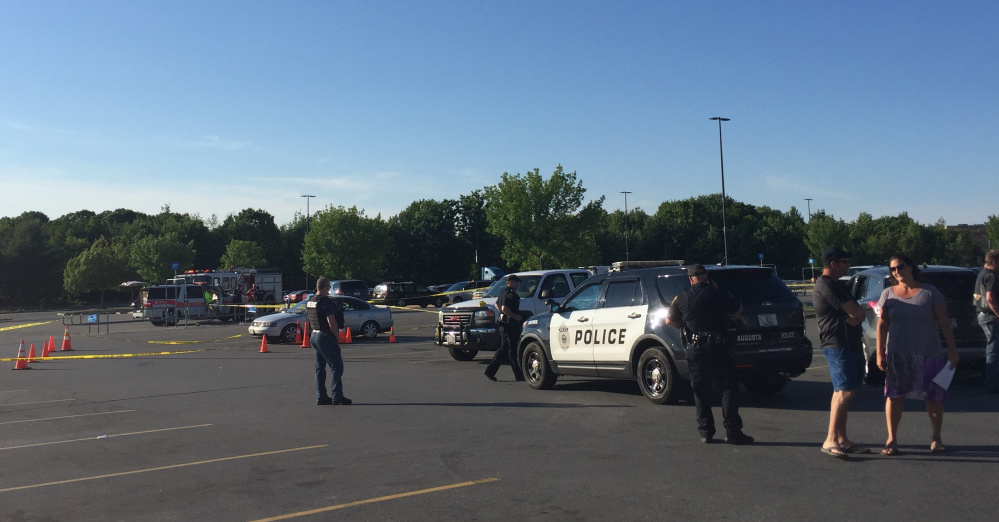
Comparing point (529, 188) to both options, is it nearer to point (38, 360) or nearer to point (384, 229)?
point (384, 229)

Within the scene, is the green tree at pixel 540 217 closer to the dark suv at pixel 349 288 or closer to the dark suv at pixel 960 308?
the dark suv at pixel 349 288

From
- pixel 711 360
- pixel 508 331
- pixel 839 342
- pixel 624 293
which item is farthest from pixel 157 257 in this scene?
pixel 839 342

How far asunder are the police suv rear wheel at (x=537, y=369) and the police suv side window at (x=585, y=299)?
0.81 meters

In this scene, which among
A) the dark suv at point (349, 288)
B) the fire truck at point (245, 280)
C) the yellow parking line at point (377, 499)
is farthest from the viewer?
the dark suv at point (349, 288)

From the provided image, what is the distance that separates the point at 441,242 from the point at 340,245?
1871 centimetres

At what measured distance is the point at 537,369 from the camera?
43.0ft

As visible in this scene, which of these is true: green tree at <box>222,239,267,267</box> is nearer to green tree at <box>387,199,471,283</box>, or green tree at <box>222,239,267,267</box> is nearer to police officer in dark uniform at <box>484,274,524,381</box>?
green tree at <box>387,199,471,283</box>

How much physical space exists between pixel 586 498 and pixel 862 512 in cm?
189

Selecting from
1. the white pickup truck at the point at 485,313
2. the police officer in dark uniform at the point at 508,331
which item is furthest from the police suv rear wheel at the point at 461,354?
the police officer in dark uniform at the point at 508,331

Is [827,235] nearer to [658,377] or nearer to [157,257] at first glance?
[157,257]

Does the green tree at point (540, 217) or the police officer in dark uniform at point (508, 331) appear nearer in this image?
the police officer in dark uniform at point (508, 331)

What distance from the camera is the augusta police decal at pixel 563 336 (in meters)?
12.5

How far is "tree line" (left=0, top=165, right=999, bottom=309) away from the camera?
199 feet

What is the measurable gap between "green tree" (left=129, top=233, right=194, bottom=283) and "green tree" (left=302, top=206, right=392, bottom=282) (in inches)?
557
